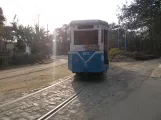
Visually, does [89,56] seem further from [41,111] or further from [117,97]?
[41,111]

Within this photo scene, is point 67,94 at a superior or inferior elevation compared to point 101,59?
inferior

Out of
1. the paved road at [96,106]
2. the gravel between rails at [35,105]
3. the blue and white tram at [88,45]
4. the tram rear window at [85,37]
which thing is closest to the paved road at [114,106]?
the paved road at [96,106]

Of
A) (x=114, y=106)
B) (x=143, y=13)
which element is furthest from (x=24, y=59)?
(x=114, y=106)

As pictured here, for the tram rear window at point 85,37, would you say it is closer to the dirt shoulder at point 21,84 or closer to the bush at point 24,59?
the dirt shoulder at point 21,84

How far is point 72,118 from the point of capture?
616 cm

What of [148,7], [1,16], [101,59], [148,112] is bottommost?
[148,112]

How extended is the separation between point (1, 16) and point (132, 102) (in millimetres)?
30029

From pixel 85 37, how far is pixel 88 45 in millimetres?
503

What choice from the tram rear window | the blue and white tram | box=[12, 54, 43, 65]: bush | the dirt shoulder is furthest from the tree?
box=[12, 54, 43, 65]: bush

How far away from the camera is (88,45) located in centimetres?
1282

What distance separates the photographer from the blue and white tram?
41.5 feet

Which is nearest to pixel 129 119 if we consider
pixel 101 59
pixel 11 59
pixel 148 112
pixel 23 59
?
pixel 148 112

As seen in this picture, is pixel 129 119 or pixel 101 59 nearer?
pixel 129 119

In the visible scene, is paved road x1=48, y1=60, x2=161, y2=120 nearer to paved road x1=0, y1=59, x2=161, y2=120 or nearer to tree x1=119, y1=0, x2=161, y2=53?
paved road x1=0, y1=59, x2=161, y2=120
